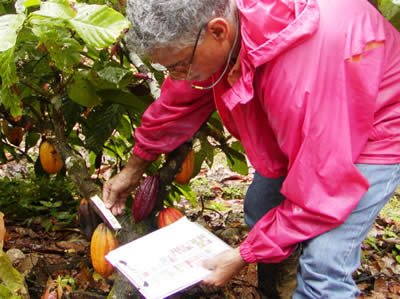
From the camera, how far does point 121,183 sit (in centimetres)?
194

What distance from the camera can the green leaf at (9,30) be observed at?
1108 millimetres

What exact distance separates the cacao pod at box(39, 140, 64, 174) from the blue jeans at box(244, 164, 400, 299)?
1577 mm

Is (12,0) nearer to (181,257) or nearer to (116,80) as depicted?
(116,80)

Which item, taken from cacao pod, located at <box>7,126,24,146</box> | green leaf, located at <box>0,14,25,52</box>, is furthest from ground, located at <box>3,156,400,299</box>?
green leaf, located at <box>0,14,25,52</box>

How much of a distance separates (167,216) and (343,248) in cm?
84

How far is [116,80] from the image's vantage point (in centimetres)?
179

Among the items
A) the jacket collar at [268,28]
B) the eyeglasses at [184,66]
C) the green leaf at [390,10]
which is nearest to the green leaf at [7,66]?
the eyeglasses at [184,66]

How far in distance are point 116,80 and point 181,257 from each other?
2.59 feet

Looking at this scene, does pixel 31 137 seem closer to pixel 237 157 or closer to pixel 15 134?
pixel 15 134

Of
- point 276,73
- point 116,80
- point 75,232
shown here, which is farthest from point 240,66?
point 75,232

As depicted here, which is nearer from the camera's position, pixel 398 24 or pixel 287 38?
pixel 287 38

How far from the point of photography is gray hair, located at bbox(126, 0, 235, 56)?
1184 mm

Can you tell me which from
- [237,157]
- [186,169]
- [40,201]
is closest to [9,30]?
[186,169]

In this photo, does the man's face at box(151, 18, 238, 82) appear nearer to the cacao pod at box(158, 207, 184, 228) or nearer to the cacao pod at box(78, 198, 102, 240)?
the cacao pod at box(158, 207, 184, 228)
